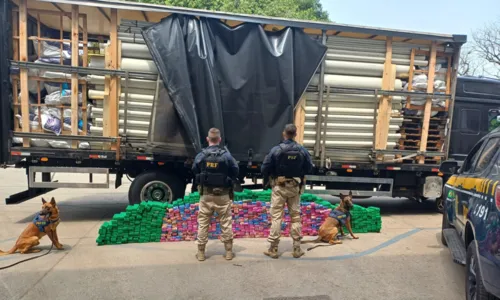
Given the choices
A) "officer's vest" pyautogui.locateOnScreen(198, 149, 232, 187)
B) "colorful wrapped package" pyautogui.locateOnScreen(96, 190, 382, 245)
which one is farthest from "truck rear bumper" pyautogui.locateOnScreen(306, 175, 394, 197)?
"officer's vest" pyautogui.locateOnScreen(198, 149, 232, 187)

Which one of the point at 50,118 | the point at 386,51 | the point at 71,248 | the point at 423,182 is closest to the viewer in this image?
the point at 71,248

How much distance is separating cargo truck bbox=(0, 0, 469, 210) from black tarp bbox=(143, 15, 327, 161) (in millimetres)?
18

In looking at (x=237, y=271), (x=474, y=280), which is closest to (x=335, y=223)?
(x=237, y=271)

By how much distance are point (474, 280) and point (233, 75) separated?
14.8 feet

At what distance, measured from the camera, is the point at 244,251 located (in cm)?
493

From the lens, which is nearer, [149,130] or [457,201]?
[457,201]

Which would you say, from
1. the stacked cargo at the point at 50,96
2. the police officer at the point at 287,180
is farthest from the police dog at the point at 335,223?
the stacked cargo at the point at 50,96

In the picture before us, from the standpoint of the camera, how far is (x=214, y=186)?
14.6ft

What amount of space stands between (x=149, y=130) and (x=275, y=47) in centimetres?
264

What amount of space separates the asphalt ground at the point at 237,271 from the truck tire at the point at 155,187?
92 cm

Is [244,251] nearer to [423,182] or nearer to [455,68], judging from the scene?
[423,182]

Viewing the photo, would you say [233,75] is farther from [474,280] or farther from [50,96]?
[474,280]

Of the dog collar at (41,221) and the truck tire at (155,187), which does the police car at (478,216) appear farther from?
the dog collar at (41,221)

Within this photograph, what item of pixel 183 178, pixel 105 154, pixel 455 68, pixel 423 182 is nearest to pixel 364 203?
pixel 423 182
